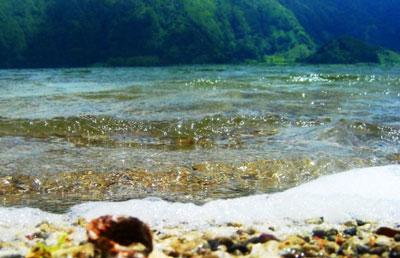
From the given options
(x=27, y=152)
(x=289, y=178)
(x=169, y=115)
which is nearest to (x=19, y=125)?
(x=27, y=152)

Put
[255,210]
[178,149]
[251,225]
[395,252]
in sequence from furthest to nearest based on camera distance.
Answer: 1. [178,149]
2. [255,210]
3. [251,225]
4. [395,252]

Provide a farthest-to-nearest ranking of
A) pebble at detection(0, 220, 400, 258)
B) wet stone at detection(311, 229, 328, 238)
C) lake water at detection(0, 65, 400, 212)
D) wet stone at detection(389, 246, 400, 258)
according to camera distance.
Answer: lake water at detection(0, 65, 400, 212) < wet stone at detection(311, 229, 328, 238) < pebble at detection(0, 220, 400, 258) < wet stone at detection(389, 246, 400, 258)

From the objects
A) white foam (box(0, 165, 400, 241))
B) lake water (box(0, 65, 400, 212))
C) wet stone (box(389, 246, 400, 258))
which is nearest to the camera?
wet stone (box(389, 246, 400, 258))

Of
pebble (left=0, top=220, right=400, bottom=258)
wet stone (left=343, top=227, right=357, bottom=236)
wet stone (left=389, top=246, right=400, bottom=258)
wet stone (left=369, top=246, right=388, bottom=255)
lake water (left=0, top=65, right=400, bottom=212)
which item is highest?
wet stone (left=389, top=246, right=400, bottom=258)

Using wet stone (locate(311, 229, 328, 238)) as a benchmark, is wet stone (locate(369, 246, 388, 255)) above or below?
above

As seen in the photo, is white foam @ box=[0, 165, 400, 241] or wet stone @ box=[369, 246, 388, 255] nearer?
wet stone @ box=[369, 246, 388, 255]

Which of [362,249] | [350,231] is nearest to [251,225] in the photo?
[350,231]

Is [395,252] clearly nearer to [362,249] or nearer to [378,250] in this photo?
[378,250]

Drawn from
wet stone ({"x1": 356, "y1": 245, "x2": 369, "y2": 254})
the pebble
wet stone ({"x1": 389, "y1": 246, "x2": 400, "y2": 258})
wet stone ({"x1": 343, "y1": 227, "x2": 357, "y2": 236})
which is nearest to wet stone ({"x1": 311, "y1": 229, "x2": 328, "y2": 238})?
the pebble

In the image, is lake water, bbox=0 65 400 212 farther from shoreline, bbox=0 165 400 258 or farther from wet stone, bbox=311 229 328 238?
wet stone, bbox=311 229 328 238

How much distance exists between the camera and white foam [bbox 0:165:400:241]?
4676 mm

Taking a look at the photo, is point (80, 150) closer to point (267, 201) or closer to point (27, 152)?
point (27, 152)

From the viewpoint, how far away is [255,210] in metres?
5.00

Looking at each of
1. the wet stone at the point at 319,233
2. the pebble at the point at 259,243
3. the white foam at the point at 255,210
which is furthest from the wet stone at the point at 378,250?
the white foam at the point at 255,210
